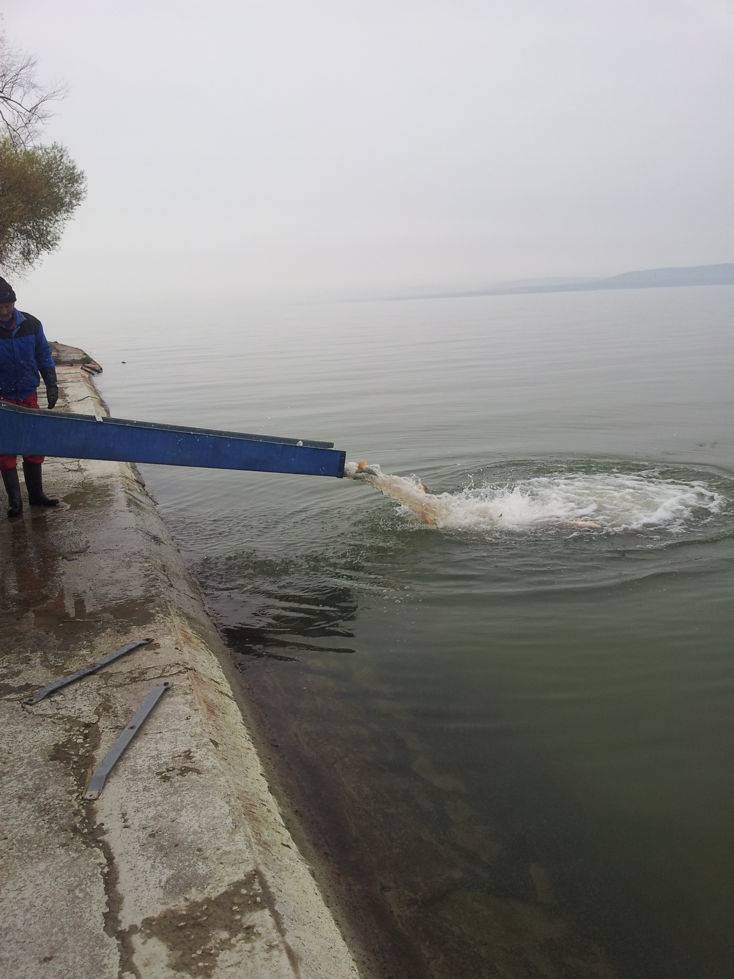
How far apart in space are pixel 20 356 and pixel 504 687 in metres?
4.76

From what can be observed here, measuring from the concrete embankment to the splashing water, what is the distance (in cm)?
284

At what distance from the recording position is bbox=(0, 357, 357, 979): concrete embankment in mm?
2061

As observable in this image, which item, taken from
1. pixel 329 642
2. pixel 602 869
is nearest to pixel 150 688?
pixel 329 642

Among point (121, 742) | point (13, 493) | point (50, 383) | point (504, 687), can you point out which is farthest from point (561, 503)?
point (121, 742)

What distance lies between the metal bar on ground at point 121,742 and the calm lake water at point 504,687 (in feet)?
2.39

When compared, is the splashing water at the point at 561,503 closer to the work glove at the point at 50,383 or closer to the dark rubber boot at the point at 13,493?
the work glove at the point at 50,383

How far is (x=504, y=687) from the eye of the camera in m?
4.33

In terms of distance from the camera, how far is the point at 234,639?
507 cm

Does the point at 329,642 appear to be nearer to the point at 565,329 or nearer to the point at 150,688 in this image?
the point at 150,688

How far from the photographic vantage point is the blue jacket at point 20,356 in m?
5.86

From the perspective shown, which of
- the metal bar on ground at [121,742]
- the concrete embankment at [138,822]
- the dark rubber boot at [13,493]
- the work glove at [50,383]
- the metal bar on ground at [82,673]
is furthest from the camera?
the work glove at [50,383]

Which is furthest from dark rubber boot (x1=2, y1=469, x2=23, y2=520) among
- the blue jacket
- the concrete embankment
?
the concrete embankment

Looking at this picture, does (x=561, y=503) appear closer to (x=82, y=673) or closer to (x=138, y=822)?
(x=82, y=673)

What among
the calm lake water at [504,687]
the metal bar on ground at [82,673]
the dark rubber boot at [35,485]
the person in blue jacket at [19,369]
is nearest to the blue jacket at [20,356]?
the person in blue jacket at [19,369]
